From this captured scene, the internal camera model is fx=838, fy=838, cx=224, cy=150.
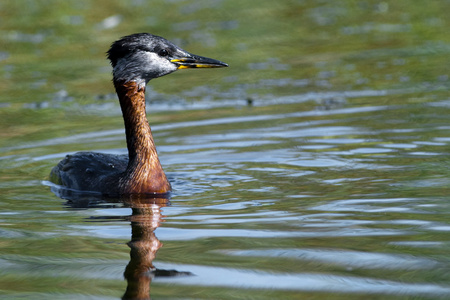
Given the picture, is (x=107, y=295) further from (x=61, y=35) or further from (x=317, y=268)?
(x=61, y=35)

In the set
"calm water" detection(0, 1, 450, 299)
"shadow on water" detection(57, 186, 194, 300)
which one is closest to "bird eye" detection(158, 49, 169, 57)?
"calm water" detection(0, 1, 450, 299)

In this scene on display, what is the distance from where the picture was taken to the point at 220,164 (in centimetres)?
928

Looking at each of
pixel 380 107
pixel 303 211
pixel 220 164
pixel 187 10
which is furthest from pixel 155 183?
pixel 187 10

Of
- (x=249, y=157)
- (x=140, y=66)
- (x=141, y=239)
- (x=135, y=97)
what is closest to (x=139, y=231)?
(x=141, y=239)

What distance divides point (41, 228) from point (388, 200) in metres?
2.95

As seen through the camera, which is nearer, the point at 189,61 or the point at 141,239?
the point at 141,239

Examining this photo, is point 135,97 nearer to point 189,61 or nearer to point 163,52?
point 163,52

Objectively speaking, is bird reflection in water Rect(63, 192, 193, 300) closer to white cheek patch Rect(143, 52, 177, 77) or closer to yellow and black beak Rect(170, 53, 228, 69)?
white cheek patch Rect(143, 52, 177, 77)

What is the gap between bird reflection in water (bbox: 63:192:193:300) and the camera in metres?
5.26

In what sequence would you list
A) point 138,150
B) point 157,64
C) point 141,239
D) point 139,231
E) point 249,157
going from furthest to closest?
point 249,157, point 157,64, point 138,150, point 139,231, point 141,239

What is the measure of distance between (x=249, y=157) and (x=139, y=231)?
303cm

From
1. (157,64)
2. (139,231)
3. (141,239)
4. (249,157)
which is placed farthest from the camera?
(249,157)

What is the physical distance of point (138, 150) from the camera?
8.48 meters

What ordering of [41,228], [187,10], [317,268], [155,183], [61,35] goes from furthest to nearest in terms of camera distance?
[187,10] → [61,35] → [155,183] → [41,228] → [317,268]
